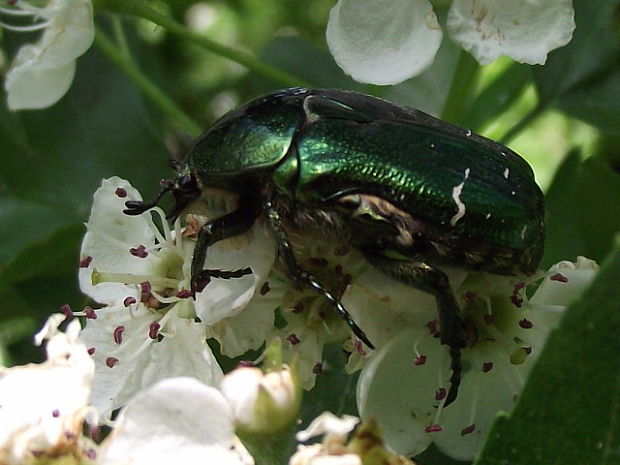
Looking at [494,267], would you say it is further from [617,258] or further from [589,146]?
[589,146]

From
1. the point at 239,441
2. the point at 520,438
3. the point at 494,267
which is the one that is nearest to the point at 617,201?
the point at 494,267

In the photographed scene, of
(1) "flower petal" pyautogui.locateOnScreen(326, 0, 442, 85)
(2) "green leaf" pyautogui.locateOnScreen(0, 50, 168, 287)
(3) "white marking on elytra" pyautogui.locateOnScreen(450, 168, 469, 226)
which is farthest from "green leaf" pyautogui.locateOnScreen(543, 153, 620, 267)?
(2) "green leaf" pyautogui.locateOnScreen(0, 50, 168, 287)

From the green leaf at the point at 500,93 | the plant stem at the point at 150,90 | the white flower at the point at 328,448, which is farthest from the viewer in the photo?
the green leaf at the point at 500,93

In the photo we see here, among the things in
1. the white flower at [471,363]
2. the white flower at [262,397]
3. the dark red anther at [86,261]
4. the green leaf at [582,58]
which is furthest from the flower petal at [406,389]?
the green leaf at [582,58]

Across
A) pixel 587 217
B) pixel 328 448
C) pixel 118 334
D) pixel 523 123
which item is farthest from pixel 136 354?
pixel 523 123

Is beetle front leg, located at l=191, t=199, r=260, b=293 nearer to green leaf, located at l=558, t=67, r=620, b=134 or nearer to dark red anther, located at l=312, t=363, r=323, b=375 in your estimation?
dark red anther, located at l=312, t=363, r=323, b=375

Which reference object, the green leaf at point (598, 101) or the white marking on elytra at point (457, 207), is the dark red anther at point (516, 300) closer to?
the white marking on elytra at point (457, 207)

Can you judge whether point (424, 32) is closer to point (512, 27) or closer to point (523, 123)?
point (512, 27)
